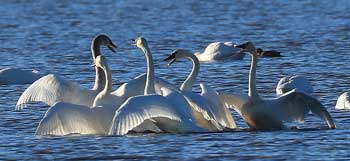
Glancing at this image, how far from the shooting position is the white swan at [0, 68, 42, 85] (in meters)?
19.2

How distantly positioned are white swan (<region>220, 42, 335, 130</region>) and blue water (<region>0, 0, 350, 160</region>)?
0.28 metres

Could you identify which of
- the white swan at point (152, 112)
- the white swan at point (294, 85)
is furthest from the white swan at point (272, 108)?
the white swan at point (294, 85)

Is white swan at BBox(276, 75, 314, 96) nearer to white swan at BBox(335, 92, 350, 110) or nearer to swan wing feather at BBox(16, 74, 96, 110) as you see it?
white swan at BBox(335, 92, 350, 110)

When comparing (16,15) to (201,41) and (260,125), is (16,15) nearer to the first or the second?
(201,41)

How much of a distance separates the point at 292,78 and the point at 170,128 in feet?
13.4

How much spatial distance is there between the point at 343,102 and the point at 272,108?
1.38 meters

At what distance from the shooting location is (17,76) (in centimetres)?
1928

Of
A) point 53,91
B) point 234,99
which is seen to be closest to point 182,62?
point 234,99

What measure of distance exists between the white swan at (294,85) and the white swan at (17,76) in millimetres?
3760

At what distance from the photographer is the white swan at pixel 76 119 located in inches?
545

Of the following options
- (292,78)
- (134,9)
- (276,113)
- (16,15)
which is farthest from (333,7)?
(276,113)

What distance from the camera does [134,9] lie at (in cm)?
3994

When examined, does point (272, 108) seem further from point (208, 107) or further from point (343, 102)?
point (343, 102)

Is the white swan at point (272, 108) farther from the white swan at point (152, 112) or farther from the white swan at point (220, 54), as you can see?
the white swan at point (220, 54)
